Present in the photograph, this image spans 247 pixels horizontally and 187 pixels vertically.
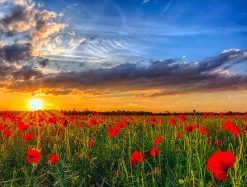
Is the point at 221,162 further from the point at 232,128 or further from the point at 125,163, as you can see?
the point at 125,163

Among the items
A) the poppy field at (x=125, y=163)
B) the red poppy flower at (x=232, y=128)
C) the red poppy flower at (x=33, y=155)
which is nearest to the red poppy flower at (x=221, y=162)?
the poppy field at (x=125, y=163)

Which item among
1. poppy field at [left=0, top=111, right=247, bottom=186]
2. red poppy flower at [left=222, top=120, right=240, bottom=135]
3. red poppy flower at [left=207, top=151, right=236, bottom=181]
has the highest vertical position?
red poppy flower at [left=222, top=120, right=240, bottom=135]

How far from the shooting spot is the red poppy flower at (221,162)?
3.14 metres

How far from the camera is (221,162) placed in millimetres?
3162

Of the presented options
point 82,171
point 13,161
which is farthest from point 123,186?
point 13,161

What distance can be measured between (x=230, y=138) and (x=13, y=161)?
436 centimetres

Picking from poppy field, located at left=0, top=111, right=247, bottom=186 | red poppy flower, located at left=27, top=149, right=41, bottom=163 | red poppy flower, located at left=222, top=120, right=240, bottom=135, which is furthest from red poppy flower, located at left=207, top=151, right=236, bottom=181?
red poppy flower, located at left=27, top=149, right=41, bottom=163

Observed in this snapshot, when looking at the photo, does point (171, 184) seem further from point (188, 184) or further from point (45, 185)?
point (45, 185)

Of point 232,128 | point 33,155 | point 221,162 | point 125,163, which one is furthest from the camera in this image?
point 125,163

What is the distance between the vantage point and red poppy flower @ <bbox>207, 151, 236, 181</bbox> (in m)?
3.14

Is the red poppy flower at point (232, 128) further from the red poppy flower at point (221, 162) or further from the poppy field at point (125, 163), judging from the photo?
the red poppy flower at point (221, 162)

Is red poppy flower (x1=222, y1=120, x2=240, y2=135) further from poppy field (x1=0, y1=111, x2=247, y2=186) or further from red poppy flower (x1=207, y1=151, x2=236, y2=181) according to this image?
red poppy flower (x1=207, y1=151, x2=236, y2=181)

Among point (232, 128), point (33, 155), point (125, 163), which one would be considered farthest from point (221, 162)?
point (125, 163)

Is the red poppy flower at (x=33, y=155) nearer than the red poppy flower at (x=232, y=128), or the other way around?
the red poppy flower at (x=33, y=155)
